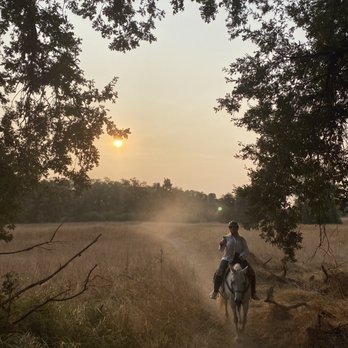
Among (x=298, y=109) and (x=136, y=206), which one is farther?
(x=136, y=206)

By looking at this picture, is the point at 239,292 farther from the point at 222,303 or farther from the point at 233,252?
the point at 222,303

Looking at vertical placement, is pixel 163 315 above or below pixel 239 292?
below

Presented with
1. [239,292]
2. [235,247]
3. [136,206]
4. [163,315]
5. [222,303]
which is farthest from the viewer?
[136,206]

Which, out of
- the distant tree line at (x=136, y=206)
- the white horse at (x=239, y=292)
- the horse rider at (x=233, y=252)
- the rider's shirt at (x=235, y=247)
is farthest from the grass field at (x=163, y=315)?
the distant tree line at (x=136, y=206)

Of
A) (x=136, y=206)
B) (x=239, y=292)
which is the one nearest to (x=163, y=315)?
(x=239, y=292)

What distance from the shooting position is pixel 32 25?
369 inches

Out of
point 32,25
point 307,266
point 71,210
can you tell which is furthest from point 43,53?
point 71,210

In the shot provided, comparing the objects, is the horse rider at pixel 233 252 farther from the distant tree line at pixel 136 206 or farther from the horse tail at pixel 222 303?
the distant tree line at pixel 136 206

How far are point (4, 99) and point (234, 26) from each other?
5808 mm

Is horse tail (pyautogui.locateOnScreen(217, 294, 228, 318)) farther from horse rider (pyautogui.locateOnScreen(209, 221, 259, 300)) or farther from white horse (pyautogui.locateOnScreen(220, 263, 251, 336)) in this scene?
white horse (pyautogui.locateOnScreen(220, 263, 251, 336))

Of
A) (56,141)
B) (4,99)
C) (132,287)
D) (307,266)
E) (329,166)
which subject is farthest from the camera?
(307,266)

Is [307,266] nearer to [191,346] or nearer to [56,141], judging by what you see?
[191,346]

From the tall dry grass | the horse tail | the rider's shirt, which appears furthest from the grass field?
the rider's shirt

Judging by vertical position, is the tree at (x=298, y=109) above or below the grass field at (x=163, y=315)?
above
